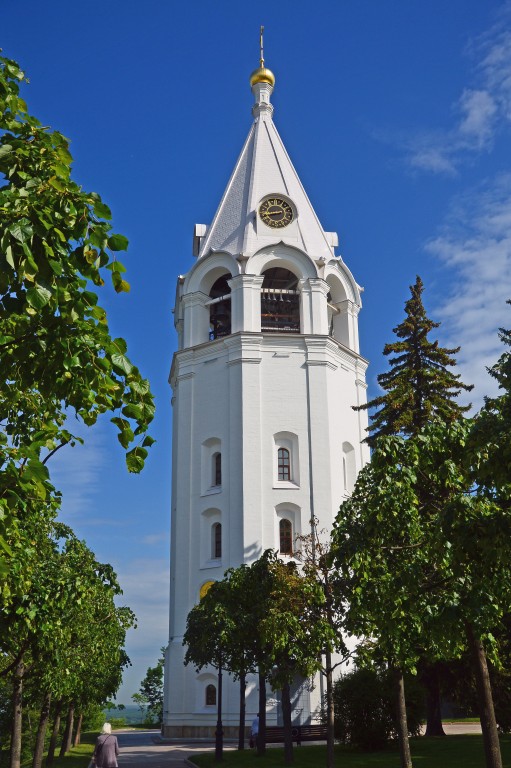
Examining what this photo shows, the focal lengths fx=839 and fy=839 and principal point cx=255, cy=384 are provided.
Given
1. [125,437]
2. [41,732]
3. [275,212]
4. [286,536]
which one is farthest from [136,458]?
[275,212]

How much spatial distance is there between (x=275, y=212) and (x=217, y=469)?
1540 cm

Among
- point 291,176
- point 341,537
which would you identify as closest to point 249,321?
point 291,176

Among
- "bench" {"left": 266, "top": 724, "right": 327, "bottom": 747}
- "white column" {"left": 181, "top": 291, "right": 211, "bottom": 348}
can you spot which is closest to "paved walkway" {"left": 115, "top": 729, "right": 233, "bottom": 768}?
"bench" {"left": 266, "top": 724, "right": 327, "bottom": 747}

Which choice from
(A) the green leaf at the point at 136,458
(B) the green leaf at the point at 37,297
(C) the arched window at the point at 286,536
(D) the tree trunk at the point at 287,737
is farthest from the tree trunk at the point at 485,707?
(C) the arched window at the point at 286,536

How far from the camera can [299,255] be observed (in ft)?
155

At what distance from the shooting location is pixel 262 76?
56094 millimetres

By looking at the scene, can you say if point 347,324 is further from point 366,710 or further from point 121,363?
point 121,363

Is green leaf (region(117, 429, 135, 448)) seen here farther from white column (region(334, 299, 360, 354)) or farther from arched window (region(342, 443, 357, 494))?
white column (region(334, 299, 360, 354))

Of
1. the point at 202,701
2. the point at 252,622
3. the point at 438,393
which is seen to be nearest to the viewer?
the point at 252,622

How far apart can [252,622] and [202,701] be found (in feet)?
54.1

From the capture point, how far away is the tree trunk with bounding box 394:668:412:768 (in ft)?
61.0

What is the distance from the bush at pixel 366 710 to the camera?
27.7 metres

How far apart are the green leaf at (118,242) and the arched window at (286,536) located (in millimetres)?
37232

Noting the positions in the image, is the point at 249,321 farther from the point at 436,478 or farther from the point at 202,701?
the point at 436,478
